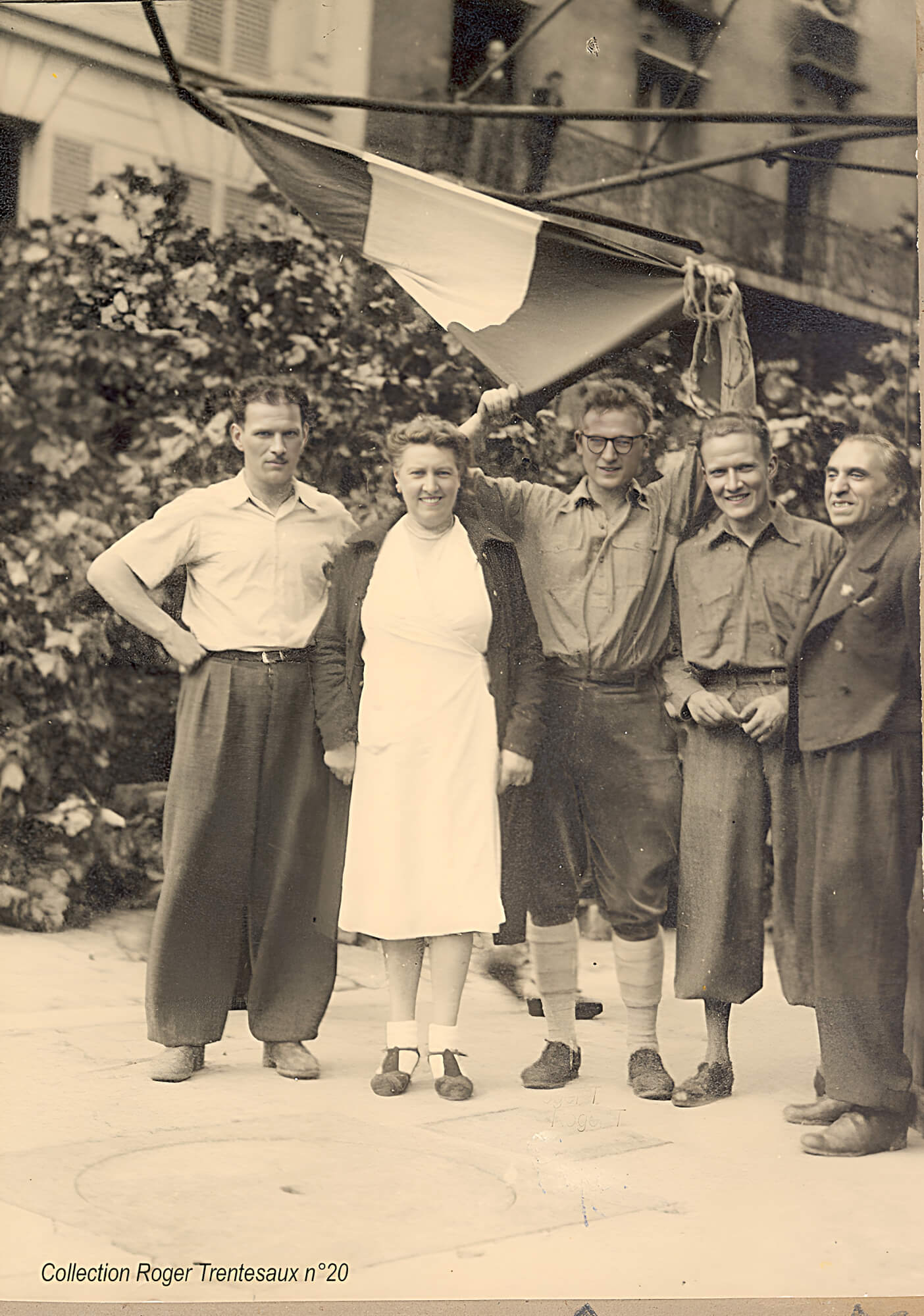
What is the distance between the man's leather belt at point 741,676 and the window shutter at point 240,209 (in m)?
1.96

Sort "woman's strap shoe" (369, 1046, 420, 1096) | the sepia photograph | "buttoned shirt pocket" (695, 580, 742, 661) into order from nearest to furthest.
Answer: the sepia photograph → "woman's strap shoe" (369, 1046, 420, 1096) → "buttoned shirt pocket" (695, 580, 742, 661)

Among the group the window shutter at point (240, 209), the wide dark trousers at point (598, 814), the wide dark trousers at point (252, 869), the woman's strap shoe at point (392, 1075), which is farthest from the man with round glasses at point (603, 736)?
the window shutter at point (240, 209)

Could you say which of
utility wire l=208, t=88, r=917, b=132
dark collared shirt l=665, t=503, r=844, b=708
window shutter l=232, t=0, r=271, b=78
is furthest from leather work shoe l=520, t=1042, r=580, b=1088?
window shutter l=232, t=0, r=271, b=78

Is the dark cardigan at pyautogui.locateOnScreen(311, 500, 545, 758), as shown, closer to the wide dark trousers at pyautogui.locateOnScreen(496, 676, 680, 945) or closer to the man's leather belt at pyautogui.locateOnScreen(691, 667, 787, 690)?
the wide dark trousers at pyautogui.locateOnScreen(496, 676, 680, 945)

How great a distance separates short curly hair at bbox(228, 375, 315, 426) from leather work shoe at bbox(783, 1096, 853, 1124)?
2.48 m

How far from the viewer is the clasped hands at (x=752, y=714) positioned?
3869 millimetres

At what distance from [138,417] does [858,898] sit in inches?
103

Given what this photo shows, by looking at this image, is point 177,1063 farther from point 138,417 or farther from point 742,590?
point 742,590

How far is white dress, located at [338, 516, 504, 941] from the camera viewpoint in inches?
153

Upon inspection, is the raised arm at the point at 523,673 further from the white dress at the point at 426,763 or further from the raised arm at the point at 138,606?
the raised arm at the point at 138,606

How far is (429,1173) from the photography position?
358cm

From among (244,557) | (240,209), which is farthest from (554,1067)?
(240,209)

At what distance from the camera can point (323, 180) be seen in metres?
4.11

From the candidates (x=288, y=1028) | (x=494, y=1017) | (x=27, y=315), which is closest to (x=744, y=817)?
(x=494, y=1017)
